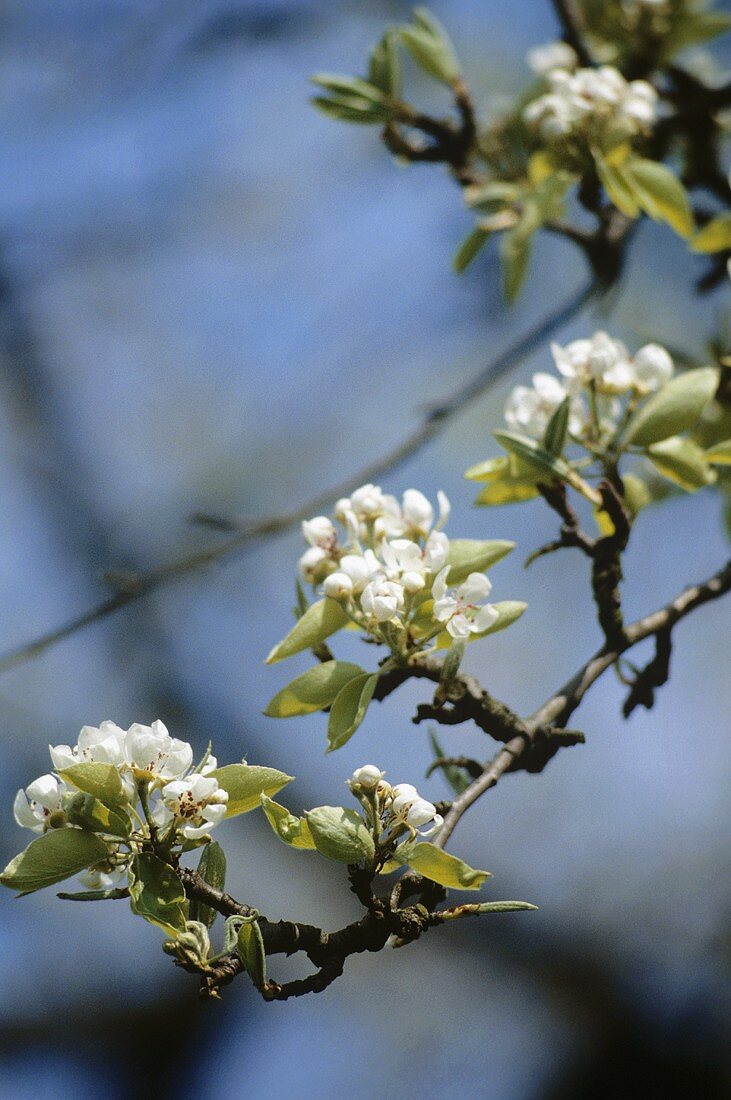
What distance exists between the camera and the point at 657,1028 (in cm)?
253

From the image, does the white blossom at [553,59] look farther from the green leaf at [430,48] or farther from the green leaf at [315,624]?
the green leaf at [315,624]

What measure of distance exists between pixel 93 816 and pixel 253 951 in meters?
0.15

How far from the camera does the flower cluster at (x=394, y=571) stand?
920 millimetres

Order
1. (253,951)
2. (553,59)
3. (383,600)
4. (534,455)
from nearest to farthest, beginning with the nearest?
(253,951) < (383,600) < (534,455) < (553,59)

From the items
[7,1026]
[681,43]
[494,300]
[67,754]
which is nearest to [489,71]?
[494,300]

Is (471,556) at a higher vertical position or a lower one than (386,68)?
lower

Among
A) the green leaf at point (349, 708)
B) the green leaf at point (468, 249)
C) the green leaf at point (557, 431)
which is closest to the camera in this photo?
the green leaf at point (349, 708)

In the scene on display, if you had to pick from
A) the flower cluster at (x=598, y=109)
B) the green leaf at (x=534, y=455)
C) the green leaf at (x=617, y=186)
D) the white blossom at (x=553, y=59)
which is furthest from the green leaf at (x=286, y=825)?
the white blossom at (x=553, y=59)

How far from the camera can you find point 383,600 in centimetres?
90

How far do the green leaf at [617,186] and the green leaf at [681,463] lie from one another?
32cm

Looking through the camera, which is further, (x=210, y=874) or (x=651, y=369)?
(x=651, y=369)

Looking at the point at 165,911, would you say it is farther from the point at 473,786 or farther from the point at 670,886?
the point at 670,886

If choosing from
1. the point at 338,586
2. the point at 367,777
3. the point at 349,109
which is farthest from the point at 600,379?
the point at 349,109

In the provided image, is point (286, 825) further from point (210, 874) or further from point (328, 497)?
point (328, 497)
